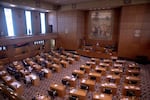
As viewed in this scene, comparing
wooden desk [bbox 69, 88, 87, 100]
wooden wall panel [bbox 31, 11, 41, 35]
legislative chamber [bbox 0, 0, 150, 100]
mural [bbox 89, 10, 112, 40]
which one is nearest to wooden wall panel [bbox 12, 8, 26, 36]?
legislative chamber [bbox 0, 0, 150, 100]

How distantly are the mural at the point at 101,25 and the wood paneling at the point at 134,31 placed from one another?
90.9 inches

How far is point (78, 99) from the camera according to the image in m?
6.21

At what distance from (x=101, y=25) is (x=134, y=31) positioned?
4.27 metres

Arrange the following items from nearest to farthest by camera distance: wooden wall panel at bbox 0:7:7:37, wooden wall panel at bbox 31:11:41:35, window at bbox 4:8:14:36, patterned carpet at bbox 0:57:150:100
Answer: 1. patterned carpet at bbox 0:57:150:100
2. wooden wall panel at bbox 0:7:7:37
3. window at bbox 4:8:14:36
4. wooden wall panel at bbox 31:11:41:35

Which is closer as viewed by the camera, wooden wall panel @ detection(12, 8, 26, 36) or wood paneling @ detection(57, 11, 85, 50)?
wooden wall panel @ detection(12, 8, 26, 36)

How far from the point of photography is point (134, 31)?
41.9ft

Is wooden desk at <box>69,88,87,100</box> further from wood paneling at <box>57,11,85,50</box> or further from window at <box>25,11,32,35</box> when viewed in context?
window at <box>25,11,32,35</box>

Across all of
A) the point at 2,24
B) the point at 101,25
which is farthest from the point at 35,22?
the point at 101,25

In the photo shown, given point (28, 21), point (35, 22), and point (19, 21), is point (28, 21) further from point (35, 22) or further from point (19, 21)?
point (19, 21)

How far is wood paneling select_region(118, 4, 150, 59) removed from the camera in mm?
12180

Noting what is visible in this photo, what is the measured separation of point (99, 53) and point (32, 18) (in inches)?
383

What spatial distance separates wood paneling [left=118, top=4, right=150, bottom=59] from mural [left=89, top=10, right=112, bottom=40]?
231cm

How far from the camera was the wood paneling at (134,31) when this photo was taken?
12180 millimetres

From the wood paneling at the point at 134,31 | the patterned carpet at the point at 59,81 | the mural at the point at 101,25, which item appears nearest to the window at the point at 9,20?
the patterned carpet at the point at 59,81
